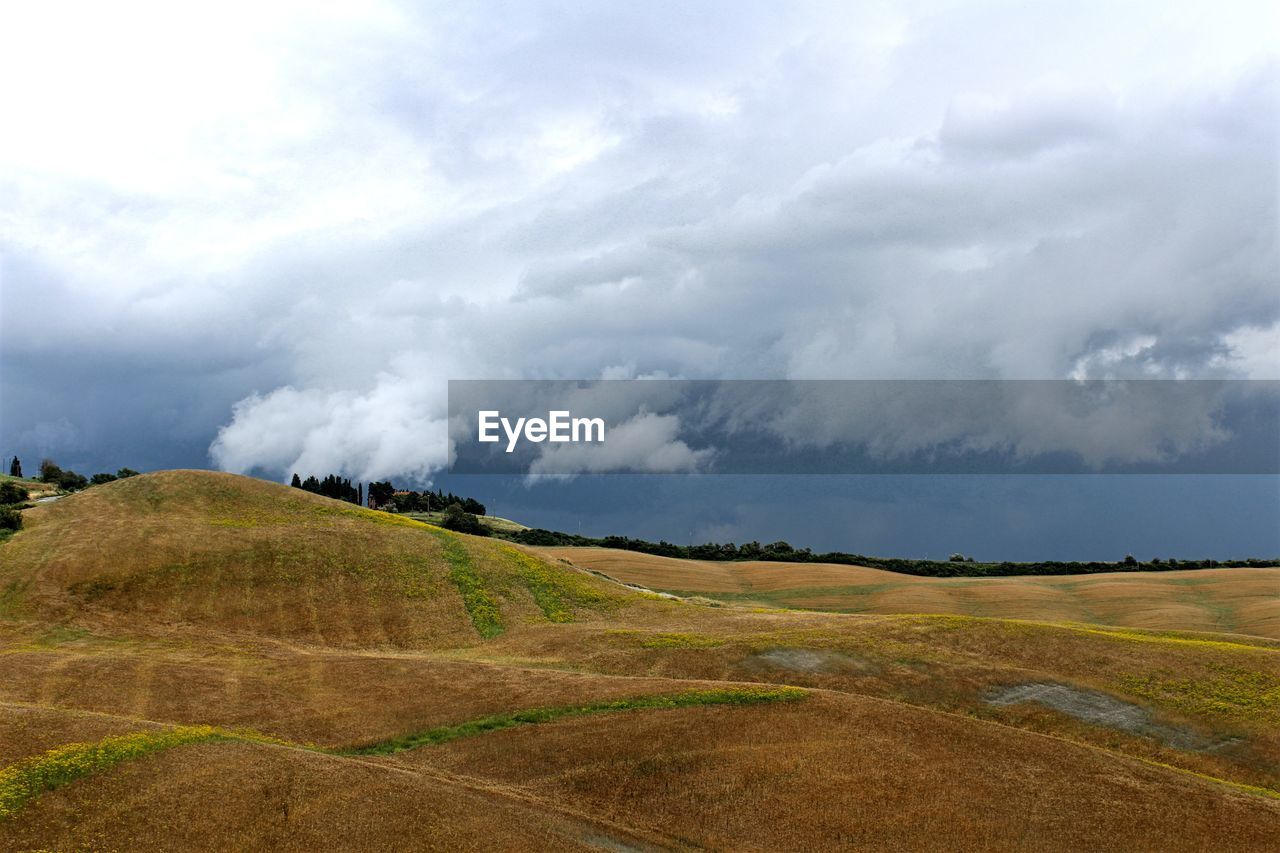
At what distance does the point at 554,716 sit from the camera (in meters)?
40.8

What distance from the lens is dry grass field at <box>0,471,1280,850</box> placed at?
30094 mm

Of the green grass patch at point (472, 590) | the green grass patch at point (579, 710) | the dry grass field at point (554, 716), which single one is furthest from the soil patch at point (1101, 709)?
the green grass patch at point (472, 590)

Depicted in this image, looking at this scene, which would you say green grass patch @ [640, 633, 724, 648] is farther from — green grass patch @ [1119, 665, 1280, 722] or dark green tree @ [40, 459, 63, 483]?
dark green tree @ [40, 459, 63, 483]

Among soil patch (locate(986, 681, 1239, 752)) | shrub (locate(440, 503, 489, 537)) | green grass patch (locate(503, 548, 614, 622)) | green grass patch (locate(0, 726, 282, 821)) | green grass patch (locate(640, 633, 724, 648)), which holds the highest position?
shrub (locate(440, 503, 489, 537))

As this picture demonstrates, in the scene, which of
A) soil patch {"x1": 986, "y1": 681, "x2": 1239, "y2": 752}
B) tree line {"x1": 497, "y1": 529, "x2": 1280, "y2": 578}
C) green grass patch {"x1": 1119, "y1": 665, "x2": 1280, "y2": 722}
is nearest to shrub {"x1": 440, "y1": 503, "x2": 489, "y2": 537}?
tree line {"x1": 497, "y1": 529, "x2": 1280, "y2": 578}

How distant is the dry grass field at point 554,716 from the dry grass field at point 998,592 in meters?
5.74

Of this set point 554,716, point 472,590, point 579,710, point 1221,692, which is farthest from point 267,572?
point 1221,692

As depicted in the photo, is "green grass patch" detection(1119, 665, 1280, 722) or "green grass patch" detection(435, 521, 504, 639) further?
"green grass patch" detection(435, 521, 504, 639)

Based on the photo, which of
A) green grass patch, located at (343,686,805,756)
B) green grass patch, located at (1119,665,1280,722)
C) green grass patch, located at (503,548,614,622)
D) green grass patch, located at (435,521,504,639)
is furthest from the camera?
green grass patch, located at (503,548,614,622)

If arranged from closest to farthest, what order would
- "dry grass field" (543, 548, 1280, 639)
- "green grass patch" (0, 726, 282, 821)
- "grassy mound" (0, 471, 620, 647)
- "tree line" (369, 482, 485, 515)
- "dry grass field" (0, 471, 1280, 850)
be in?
"green grass patch" (0, 726, 282, 821) → "dry grass field" (0, 471, 1280, 850) → "grassy mound" (0, 471, 620, 647) → "dry grass field" (543, 548, 1280, 639) → "tree line" (369, 482, 485, 515)

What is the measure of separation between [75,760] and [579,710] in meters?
19.8

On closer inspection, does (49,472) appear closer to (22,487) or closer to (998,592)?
(22,487)

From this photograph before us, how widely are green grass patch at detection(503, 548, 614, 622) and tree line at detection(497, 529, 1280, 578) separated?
50.0 meters

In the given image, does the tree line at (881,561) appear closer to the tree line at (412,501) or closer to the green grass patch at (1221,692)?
the tree line at (412,501)
